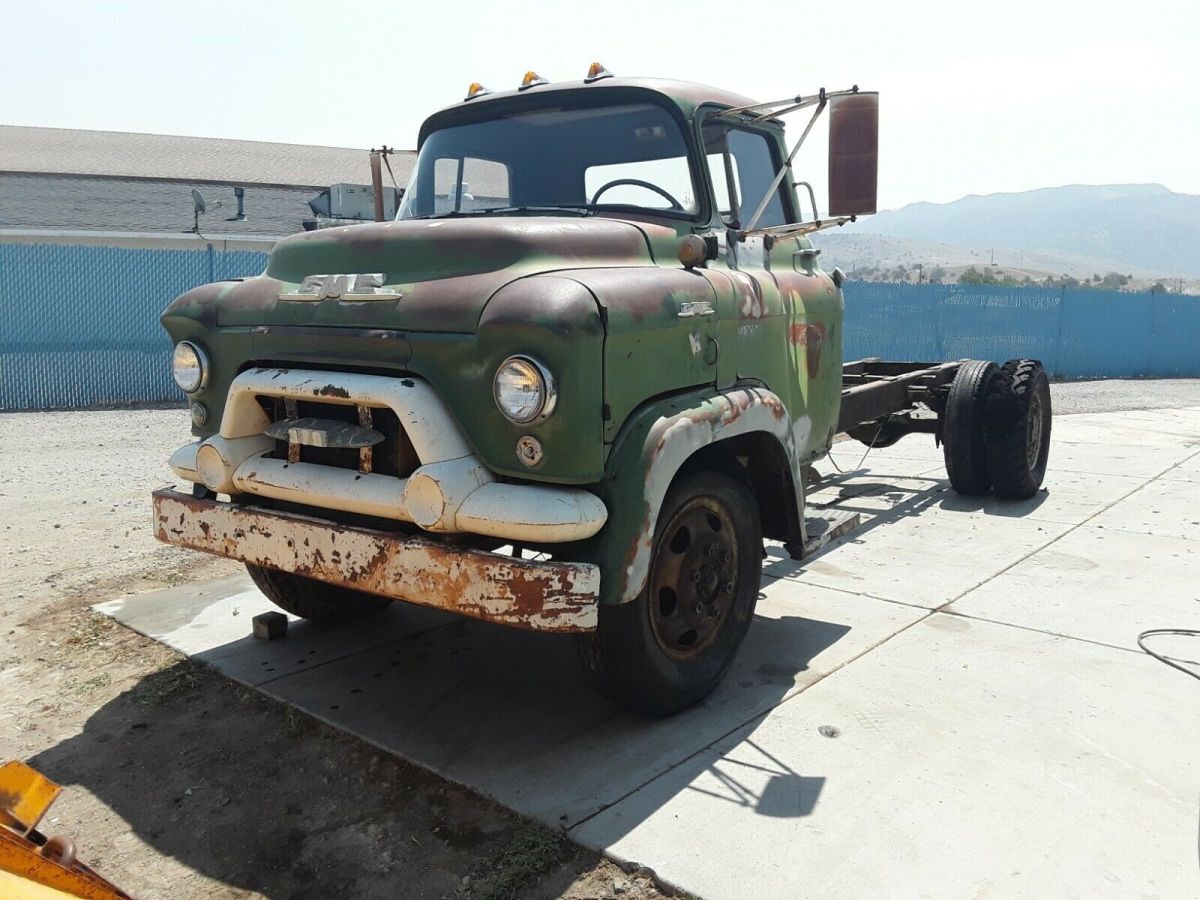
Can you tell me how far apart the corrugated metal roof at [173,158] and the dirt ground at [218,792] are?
26.5 metres

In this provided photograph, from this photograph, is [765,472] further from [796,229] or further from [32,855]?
[32,855]

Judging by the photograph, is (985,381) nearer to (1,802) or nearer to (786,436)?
(786,436)

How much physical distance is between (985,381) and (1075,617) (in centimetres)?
292

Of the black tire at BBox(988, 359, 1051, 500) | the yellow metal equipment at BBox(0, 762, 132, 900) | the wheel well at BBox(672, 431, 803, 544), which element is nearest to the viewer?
the yellow metal equipment at BBox(0, 762, 132, 900)

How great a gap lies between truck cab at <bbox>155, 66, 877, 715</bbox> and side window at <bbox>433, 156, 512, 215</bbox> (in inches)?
0.6

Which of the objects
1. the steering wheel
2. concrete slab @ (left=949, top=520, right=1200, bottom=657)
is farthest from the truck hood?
concrete slab @ (left=949, top=520, right=1200, bottom=657)

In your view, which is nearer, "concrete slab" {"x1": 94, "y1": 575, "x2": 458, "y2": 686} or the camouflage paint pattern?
the camouflage paint pattern

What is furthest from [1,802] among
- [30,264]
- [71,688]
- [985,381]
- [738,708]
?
[30,264]

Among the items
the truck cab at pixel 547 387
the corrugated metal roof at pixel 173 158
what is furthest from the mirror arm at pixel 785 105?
the corrugated metal roof at pixel 173 158

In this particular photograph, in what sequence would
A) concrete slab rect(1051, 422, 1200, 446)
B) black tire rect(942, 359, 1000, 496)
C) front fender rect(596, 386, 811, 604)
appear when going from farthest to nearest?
concrete slab rect(1051, 422, 1200, 446) < black tire rect(942, 359, 1000, 496) < front fender rect(596, 386, 811, 604)

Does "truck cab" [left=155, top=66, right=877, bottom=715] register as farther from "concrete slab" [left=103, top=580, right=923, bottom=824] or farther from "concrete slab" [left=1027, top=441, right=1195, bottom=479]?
"concrete slab" [left=1027, top=441, right=1195, bottom=479]

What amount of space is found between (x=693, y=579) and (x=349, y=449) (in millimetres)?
1290

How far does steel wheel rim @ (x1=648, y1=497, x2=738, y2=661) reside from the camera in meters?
3.69

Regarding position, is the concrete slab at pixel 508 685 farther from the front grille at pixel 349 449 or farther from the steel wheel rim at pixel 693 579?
the front grille at pixel 349 449
